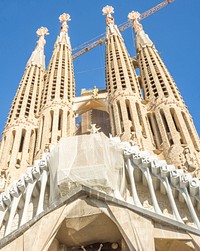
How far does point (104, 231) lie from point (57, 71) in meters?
15.4

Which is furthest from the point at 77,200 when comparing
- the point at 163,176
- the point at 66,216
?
the point at 163,176

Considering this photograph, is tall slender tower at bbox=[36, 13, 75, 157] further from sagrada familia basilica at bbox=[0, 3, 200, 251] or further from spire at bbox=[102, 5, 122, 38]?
spire at bbox=[102, 5, 122, 38]

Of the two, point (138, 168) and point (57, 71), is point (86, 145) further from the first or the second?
point (57, 71)

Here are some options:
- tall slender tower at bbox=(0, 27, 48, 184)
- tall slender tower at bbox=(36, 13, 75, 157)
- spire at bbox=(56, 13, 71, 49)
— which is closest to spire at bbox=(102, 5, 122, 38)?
spire at bbox=(56, 13, 71, 49)

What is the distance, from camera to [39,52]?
29.2 metres

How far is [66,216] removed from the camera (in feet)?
36.2

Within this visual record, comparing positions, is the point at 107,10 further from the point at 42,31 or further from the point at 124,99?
the point at 124,99

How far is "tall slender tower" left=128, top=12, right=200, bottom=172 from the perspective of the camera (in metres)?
16.0

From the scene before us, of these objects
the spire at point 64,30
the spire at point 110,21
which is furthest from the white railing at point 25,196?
the spire at point 64,30

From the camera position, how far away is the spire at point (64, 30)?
30219 mm

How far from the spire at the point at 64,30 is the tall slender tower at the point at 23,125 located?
13.5ft

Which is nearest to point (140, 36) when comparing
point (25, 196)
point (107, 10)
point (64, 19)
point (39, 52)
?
point (107, 10)

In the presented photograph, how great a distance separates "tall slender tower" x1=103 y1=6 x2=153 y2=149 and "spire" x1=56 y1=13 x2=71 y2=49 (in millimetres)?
4571

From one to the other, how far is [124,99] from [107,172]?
337 inches
